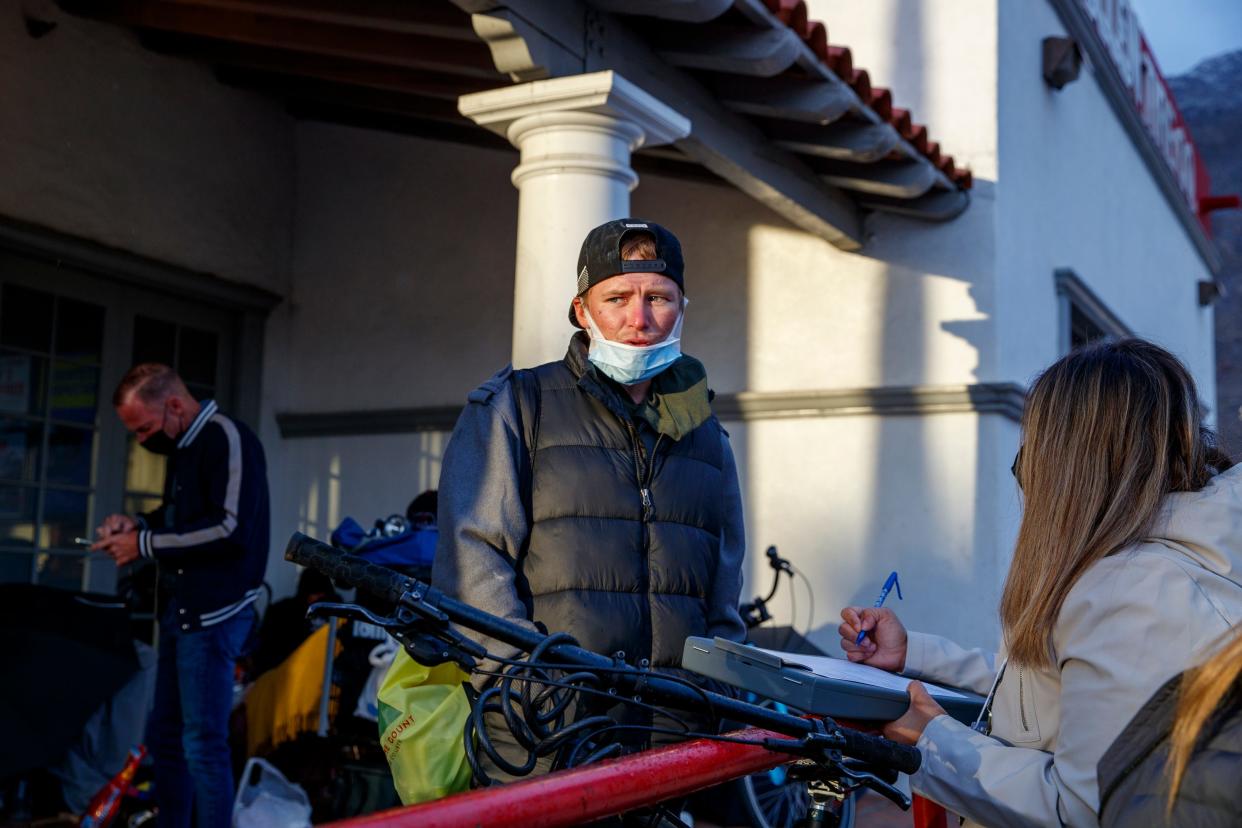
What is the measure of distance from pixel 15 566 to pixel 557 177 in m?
3.65

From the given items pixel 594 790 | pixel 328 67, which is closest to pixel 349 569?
pixel 594 790

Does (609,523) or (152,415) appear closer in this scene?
(609,523)

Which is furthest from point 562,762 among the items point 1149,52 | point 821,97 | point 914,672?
point 1149,52

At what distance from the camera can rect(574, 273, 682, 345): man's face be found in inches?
105

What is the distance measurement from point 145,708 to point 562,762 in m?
4.62

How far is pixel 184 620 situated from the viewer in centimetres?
442

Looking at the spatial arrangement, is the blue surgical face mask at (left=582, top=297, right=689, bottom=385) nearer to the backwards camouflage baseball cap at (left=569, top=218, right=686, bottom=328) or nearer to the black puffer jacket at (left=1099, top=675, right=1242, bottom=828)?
the backwards camouflage baseball cap at (left=569, top=218, right=686, bottom=328)

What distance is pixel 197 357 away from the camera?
725 centimetres

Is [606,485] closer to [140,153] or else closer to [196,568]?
[196,568]

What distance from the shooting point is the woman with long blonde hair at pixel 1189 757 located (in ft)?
4.46

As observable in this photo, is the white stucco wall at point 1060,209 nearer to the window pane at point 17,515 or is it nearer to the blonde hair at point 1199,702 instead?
the window pane at point 17,515

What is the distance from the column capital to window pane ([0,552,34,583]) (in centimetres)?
344

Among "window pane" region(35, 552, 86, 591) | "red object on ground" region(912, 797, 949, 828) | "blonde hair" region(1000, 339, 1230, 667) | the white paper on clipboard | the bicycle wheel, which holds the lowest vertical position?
the bicycle wheel

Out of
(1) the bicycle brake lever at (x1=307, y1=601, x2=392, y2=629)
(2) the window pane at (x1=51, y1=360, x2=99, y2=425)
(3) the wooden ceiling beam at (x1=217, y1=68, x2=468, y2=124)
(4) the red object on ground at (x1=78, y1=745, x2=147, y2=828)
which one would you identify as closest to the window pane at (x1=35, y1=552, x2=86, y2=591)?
(2) the window pane at (x1=51, y1=360, x2=99, y2=425)
